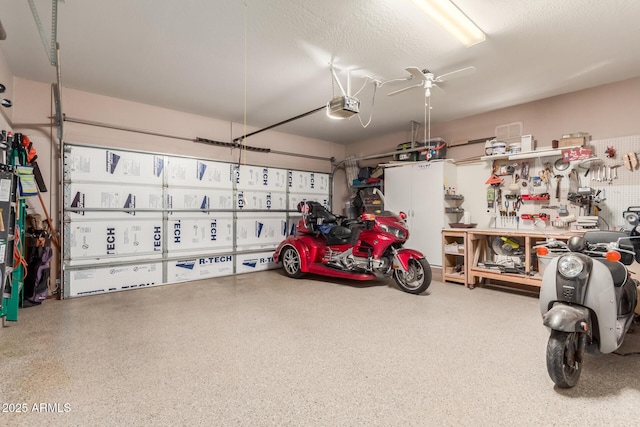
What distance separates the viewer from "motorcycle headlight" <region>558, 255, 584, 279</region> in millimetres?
1769

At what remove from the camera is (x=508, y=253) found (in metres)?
4.42

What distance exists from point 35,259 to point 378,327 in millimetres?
4005

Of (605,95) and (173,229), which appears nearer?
(605,95)

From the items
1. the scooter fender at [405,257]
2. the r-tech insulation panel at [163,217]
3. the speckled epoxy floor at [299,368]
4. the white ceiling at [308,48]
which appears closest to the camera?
the speckled epoxy floor at [299,368]

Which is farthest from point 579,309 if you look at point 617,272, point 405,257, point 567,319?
point 405,257

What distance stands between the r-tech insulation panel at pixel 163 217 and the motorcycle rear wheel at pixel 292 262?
2.33ft

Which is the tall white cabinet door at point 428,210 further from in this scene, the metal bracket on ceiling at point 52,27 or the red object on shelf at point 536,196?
the metal bracket on ceiling at point 52,27

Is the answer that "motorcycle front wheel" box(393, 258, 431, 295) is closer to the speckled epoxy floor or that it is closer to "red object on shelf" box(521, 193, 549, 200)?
the speckled epoxy floor

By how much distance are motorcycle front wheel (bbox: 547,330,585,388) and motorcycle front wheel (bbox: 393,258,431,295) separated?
1.98 metres

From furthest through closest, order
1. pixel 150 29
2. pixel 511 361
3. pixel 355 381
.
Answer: pixel 150 29, pixel 511 361, pixel 355 381

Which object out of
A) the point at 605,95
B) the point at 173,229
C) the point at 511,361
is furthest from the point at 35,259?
the point at 605,95

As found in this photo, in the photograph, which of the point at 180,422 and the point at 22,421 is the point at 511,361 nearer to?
the point at 180,422

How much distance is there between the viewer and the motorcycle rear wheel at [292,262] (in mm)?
4922

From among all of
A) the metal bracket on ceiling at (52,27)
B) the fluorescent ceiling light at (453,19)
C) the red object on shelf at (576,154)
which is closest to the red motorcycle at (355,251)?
the red object on shelf at (576,154)
